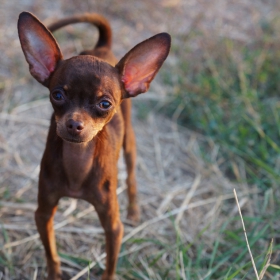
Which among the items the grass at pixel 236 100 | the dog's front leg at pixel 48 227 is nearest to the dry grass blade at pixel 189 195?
the grass at pixel 236 100

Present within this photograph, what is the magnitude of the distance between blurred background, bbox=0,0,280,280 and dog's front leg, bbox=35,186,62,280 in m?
0.17

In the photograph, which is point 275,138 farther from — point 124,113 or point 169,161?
point 124,113

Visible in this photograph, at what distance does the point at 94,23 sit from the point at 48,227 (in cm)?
140

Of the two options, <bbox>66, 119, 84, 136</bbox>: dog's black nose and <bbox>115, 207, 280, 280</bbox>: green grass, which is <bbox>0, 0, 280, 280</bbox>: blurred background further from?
<bbox>66, 119, 84, 136</bbox>: dog's black nose

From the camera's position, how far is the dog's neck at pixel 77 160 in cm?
268

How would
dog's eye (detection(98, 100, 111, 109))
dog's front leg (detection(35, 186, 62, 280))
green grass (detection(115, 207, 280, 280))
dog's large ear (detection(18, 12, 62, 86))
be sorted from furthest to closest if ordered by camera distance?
1. green grass (detection(115, 207, 280, 280))
2. dog's front leg (detection(35, 186, 62, 280))
3. dog's large ear (detection(18, 12, 62, 86))
4. dog's eye (detection(98, 100, 111, 109))

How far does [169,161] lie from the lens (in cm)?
465

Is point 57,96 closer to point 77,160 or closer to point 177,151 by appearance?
point 77,160

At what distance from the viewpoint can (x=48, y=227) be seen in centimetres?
291

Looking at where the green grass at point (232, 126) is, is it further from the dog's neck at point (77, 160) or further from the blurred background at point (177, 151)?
the dog's neck at point (77, 160)

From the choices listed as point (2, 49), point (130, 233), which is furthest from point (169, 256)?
point (2, 49)

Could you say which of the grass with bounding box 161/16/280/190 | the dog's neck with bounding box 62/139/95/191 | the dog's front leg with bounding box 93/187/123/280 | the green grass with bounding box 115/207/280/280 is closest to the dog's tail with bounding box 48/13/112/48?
the dog's neck with bounding box 62/139/95/191

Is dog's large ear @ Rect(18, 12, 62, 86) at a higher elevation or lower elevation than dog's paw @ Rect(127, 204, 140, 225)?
higher

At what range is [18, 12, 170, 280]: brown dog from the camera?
241cm
